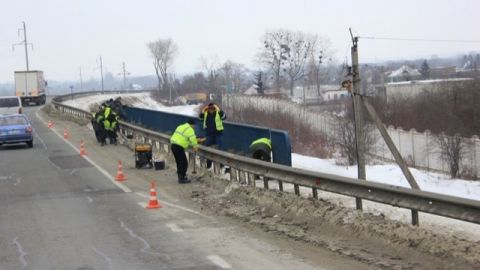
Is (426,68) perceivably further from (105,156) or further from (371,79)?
(105,156)

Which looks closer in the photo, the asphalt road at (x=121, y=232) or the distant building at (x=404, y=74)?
the asphalt road at (x=121, y=232)

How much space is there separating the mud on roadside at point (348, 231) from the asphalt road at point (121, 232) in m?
0.36

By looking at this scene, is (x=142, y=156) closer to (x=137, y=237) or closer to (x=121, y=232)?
(x=121, y=232)

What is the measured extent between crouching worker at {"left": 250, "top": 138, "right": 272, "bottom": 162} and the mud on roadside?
1931mm

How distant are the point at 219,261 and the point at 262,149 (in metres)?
7.10

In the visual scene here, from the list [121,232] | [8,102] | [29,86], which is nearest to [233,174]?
[121,232]

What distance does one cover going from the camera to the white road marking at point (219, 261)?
23.1 feet

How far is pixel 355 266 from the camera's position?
6.96 meters

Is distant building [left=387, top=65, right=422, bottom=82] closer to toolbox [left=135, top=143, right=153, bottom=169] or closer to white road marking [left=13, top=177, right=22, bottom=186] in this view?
toolbox [left=135, top=143, right=153, bottom=169]

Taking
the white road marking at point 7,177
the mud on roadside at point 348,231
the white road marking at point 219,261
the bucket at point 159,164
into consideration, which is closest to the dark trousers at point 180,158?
the mud on roadside at point 348,231

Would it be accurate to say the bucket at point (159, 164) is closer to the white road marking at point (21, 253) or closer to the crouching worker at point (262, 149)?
the crouching worker at point (262, 149)

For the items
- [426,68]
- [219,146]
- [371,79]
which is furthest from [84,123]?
[426,68]

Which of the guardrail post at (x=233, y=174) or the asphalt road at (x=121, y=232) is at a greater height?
the guardrail post at (x=233, y=174)

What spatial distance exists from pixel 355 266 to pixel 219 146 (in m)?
10.8
